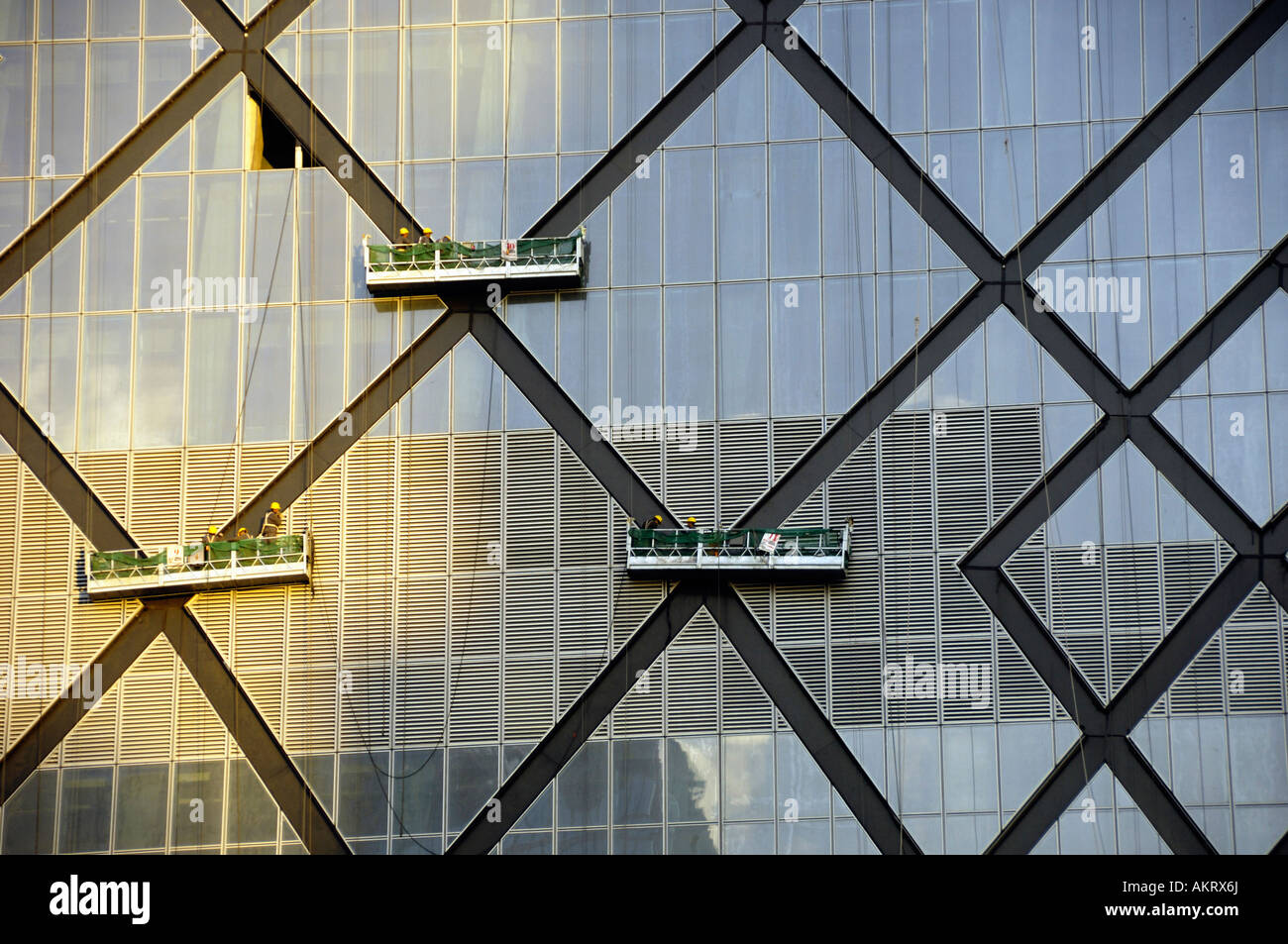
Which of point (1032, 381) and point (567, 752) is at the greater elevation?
point (1032, 381)

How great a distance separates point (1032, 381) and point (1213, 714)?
5.54 m

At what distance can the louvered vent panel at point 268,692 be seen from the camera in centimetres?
2677

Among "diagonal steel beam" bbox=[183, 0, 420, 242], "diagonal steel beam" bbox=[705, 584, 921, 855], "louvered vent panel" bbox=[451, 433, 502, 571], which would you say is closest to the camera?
"diagonal steel beam" bbox=[705, 584, 921, 855]

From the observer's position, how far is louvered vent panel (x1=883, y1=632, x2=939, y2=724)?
2608 cm

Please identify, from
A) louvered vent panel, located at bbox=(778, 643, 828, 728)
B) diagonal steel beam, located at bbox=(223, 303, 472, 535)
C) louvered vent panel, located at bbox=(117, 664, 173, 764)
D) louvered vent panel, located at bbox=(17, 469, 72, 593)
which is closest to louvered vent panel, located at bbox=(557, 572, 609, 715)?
louvered vent panel, located at bbox=(778, 643, 828, 728)

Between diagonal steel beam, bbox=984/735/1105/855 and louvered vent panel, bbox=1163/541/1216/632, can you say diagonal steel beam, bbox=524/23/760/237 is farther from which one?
diagonal steel beam, bbox=984/735/1105/855

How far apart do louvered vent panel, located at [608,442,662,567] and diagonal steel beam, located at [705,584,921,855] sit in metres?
1.67

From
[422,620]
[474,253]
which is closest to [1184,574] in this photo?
[422,620]

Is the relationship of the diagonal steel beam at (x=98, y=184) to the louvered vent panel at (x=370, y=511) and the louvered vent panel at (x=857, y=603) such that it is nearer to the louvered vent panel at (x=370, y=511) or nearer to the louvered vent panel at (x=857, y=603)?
the louvered vent panel at (x=370, y=511)

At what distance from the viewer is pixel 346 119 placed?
28.1 metres
